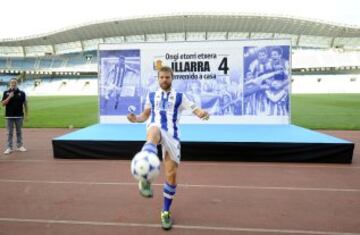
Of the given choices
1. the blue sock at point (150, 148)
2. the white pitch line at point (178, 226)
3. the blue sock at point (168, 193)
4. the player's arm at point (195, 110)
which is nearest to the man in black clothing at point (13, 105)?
the white pitch line at point (178, 226)

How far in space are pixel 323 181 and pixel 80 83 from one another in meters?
70.8

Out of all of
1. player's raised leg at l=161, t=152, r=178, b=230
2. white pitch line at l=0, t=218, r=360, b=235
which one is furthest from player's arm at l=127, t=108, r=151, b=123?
white pitch line at l=0, t=218, r=360, b=235

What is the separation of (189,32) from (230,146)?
73856 millimetres

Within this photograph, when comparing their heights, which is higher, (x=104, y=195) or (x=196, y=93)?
(x=196, y=93)

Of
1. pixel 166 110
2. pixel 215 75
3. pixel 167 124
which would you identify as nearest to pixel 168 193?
pixel 167 124

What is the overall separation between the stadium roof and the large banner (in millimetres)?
59483

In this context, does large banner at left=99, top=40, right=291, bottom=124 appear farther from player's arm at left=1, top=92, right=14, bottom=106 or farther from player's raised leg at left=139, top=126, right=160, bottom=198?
player's raised leg at left=139, top=126, right=160, bottom=198

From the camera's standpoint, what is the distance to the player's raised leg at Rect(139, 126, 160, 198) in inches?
156

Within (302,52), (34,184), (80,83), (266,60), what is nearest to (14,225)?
(34,184)

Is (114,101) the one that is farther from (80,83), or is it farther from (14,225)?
(80,83)

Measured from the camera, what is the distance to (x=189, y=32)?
80250mm

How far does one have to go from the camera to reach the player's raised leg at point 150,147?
3.96 metres

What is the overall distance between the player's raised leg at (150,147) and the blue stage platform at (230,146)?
4313 millimetres

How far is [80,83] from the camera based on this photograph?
74.0m
